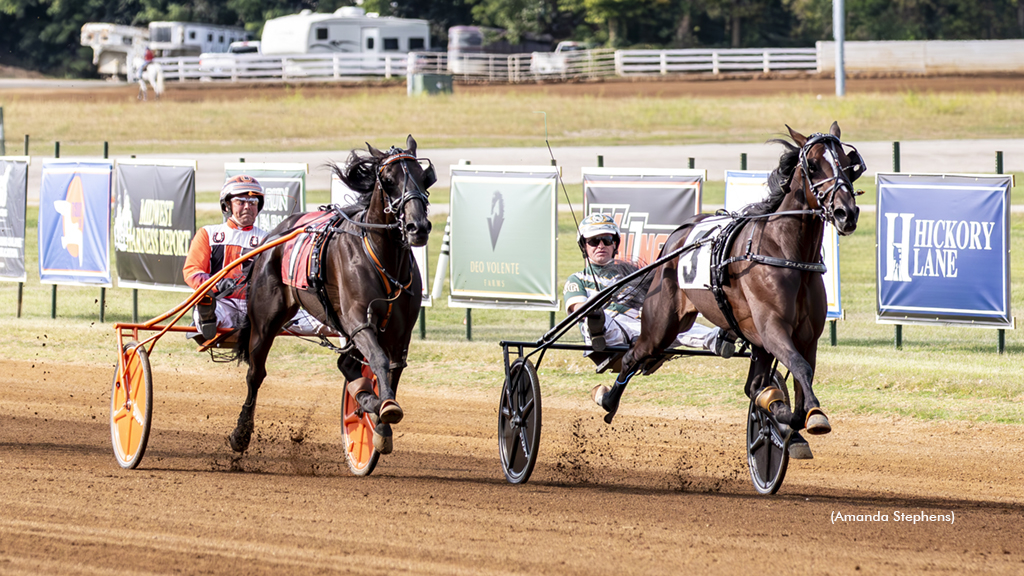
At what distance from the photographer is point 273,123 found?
30.3 metres

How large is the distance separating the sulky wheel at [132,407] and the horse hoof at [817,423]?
347 cm

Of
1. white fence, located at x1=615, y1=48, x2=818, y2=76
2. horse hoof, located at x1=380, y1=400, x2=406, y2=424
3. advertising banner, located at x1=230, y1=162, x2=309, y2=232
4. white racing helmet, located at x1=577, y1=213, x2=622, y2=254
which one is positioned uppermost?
white fence, located at x1=615, y1=48, x2=818, y2=76

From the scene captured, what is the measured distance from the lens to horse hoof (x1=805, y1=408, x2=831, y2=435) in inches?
199

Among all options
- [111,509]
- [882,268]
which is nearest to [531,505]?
[111,509]

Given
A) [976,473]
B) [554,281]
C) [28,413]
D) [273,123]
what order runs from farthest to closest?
[273,123] → [554,281] → [28,413] → [976,473]

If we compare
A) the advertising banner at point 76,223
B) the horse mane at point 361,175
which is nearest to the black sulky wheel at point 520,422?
the horse mane at point 361,175

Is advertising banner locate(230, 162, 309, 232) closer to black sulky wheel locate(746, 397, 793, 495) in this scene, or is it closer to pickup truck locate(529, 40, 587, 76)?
black sulky wheel locate(746, 397, 793, 495)

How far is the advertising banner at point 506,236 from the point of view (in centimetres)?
1023

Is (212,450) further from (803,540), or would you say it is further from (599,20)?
(599,20)

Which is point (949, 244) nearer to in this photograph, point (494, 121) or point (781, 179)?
point (781, 179)

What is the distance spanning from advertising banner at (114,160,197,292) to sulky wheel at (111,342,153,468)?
4375 mm

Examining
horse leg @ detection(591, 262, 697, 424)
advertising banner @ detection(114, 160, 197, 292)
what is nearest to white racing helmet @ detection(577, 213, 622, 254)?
horse leg @ detection(591, 262, 697, 424)

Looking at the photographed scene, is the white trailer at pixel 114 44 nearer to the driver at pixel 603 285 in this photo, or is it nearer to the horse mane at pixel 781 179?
the driver at pixel 603 285

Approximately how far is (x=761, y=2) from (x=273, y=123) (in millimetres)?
25632
